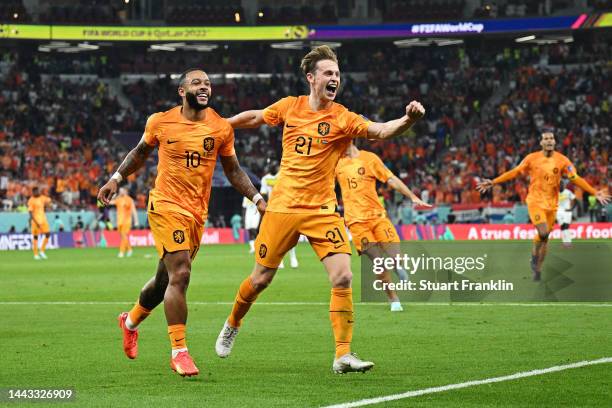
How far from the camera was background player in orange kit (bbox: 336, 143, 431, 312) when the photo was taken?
16953mm

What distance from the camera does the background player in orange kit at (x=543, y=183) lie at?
21.0 metres

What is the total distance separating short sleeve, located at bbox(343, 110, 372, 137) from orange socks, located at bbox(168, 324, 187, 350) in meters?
2.30

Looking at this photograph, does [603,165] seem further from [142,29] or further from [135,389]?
[135,389]

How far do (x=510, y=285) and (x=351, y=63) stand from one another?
149ft

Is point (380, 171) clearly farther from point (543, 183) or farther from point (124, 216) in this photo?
point (124, 216)

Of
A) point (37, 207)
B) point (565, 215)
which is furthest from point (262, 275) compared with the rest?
point (37, 207)

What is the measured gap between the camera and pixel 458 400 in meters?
8.27

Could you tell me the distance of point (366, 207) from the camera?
17.1 metres

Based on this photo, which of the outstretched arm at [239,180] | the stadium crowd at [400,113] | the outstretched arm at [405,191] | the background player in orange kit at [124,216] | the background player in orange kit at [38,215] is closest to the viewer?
the outstretched arm at [239,180]

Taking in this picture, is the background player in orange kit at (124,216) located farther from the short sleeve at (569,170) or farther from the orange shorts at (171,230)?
the orange shorts at (171,230)

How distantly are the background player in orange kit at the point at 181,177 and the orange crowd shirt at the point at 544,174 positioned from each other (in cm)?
1167

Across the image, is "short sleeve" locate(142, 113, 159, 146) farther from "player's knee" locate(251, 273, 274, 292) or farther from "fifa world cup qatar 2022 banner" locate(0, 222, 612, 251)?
"fifa world cup qatar 2022 banner" locate(0, 222, 612, 251)

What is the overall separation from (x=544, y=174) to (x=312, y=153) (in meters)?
12.2

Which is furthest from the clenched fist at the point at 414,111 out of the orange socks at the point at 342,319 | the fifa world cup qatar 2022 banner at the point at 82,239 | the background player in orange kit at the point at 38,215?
the fifa world cup qatar 2022 banner at the point at 82,239
